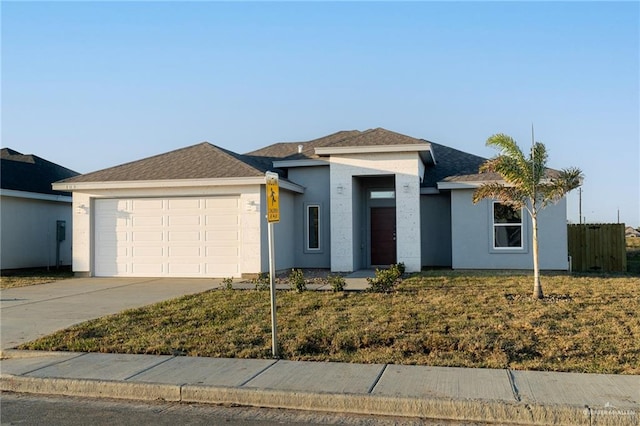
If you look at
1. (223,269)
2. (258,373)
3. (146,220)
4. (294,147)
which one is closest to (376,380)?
(258,373)

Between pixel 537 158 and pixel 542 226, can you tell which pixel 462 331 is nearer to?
pixel 537 158

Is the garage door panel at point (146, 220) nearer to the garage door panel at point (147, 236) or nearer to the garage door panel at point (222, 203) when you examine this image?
the garage door panel at point (147, 236)

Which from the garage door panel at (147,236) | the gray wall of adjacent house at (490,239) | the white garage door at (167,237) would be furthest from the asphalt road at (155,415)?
the gray wall of adjacent house at (490,239)

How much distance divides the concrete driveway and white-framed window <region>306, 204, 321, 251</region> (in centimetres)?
434

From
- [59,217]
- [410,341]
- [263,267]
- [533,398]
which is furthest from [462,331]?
[59,217]

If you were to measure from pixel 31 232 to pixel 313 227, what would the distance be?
1114 centimetres

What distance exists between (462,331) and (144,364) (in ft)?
15.9

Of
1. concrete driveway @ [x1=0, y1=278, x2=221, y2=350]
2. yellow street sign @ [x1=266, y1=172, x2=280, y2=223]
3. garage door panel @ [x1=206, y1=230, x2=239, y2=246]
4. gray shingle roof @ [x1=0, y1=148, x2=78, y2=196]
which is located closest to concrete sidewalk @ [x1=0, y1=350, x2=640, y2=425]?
yellow street sign @ [x1=266, y1=172, x2=280, y2=223]

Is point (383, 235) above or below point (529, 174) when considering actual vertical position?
below

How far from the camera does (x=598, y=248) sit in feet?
66.1

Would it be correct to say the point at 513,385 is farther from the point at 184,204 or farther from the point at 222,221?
the point at 184,204

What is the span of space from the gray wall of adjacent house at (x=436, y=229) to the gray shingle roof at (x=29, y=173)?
1479 centimetres

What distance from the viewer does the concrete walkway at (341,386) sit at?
5.79m

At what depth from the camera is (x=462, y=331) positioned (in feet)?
29.2
